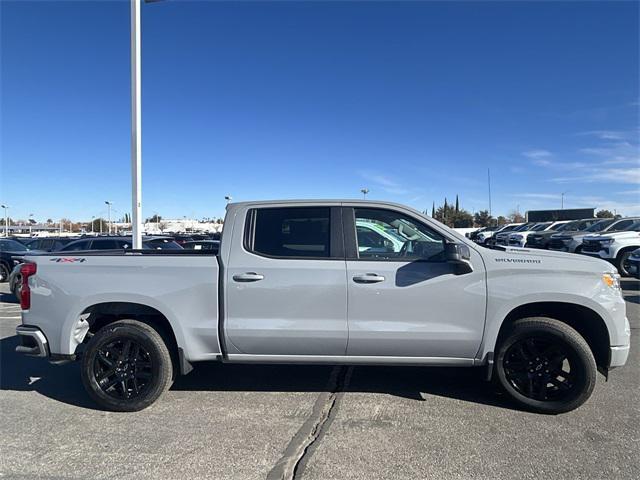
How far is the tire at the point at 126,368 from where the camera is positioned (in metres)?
4.00

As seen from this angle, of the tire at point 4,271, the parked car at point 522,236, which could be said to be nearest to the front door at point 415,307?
the tire at point 4,271

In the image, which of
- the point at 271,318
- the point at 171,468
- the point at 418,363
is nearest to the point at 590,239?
the point at 418,363

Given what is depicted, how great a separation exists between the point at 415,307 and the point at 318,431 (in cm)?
133

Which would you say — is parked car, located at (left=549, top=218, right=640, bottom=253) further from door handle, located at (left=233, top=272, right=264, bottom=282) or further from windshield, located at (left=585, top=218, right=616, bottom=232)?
door handle, located at (left=233, top=272, right=264, bottom=282)

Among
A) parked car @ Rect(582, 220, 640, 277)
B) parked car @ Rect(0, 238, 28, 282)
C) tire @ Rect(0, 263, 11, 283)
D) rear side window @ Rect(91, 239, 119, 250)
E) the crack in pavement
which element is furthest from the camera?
tire @ Rect(0, 263, 11, 283)

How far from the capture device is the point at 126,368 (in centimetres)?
405

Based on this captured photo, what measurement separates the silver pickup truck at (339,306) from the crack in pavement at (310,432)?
18.1 inches

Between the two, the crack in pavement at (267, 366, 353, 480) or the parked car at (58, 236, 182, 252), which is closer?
the crack in pavement at (267, 366, 353, 480)

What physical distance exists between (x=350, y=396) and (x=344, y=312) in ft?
3.23

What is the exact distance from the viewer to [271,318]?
3945 millimetres

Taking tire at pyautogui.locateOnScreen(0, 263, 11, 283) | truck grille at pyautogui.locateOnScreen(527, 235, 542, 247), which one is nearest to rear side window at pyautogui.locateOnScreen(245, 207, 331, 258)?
tire at pyautogui.locateOnScreen(0, 263, 11, 283)

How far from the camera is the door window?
4.00 metres

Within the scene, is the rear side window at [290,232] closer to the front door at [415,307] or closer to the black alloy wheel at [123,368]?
the front door at [415,307]

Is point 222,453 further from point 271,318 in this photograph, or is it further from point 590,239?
point 590,239
